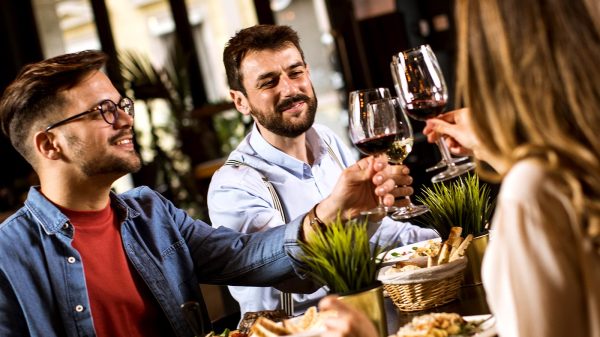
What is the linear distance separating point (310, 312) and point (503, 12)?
79cm

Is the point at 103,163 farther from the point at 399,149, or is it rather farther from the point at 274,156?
the point at 399,149

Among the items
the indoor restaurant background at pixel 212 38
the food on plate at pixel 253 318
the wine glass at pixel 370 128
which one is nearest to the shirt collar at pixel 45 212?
the food on plate at pixel 253 318


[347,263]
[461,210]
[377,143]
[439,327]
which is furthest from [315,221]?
[439,327]

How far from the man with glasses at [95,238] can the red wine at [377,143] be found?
11 cm

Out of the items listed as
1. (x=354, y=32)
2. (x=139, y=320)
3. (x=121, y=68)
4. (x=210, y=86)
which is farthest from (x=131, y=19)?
(x=139, y=320)

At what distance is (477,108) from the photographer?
110 cm

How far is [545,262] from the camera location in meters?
0.99

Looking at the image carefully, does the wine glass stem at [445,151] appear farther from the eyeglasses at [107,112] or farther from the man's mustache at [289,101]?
the man's mustache at [289,101]

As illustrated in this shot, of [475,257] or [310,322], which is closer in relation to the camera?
[310,322]

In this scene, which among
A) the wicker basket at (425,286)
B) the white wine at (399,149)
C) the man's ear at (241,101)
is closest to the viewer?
the wicker basket at (425,286)

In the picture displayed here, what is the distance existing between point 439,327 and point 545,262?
633 millimetres

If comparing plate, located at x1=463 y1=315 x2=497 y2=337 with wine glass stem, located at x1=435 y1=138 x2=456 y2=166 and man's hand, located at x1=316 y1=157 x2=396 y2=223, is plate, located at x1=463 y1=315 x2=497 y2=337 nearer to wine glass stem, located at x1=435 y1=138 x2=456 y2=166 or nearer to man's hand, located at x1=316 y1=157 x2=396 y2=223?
man's hand, located at x1=316 y1=157 x2=396 y2=223

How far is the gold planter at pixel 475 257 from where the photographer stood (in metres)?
2.07

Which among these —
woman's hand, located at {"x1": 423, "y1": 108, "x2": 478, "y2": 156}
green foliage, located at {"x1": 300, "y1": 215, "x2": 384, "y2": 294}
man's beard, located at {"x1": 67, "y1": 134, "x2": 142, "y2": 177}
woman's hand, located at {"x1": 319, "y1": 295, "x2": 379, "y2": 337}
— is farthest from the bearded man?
woman's hand, located at {"x1": 319, "y1": 295, "x2": 379, "y2": 337}
